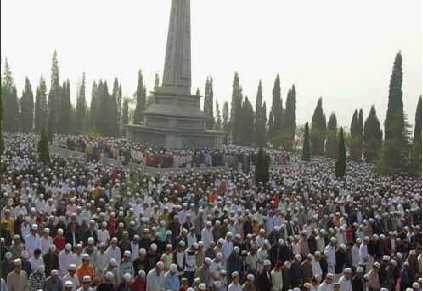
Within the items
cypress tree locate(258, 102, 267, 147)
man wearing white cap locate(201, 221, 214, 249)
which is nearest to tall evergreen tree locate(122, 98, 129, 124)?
cypress tree locate(258, 102, 267, 147)

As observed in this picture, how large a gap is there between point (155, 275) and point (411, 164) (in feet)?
98.4

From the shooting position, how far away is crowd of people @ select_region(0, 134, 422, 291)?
928 centimetres

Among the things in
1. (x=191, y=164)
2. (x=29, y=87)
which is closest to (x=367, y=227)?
(x=191, y=164)

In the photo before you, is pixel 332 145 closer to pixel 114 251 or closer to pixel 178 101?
pixel 178 101

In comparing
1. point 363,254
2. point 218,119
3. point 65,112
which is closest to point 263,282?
point 363,254

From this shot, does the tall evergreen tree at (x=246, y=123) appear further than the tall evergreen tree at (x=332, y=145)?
Yes

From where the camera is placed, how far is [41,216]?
43.2 ft

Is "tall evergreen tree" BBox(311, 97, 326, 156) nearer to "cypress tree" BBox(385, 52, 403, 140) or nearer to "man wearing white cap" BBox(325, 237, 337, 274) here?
"cypress tree" BBox(385, 52, 403, 140)

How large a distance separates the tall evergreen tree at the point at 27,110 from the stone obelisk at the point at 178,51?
24.6 metres

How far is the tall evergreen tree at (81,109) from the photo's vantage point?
205 feet

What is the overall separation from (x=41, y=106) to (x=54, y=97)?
1.69 meters

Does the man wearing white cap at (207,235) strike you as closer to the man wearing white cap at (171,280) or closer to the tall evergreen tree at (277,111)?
the man wearing white cap at (171,280)

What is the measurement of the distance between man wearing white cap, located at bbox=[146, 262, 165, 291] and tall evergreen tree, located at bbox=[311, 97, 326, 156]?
4227 cm

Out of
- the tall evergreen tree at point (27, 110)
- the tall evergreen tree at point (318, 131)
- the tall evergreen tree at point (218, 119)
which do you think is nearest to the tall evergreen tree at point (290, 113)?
the tall evergreen tree at point (318, 131)
